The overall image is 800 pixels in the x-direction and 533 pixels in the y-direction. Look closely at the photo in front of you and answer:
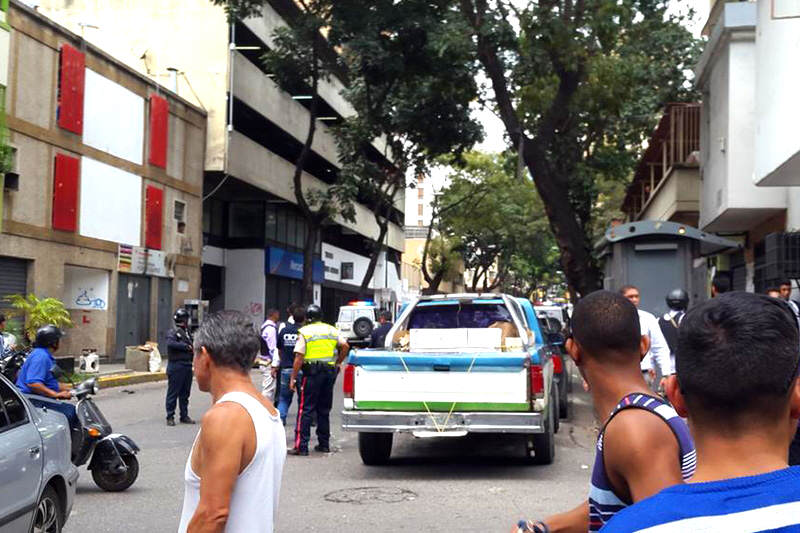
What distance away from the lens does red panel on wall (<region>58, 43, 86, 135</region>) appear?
80.7 ft

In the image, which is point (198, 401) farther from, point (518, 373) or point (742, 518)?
point (742, 518)

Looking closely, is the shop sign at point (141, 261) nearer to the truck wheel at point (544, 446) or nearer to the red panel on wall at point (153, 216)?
the red panel on wall at point (153, 216)

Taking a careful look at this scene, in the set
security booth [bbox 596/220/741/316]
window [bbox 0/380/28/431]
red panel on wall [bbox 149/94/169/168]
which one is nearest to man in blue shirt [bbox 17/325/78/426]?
window [bbox 0/380/28/431]

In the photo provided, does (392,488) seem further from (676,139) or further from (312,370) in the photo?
(676,139)

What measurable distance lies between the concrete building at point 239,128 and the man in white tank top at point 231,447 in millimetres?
23571

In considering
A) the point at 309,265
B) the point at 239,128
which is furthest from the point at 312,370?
the point at 239,128

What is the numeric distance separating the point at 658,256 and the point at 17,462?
38.3ft

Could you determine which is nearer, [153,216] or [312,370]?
[312,370]

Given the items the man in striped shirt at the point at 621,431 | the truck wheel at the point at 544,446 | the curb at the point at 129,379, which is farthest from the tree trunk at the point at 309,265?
the man in striped shirt at the point at 621,431

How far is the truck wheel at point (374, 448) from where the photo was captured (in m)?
10.6

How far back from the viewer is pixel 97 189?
2655 centimetres

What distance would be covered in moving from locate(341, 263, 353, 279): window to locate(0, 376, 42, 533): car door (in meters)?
45.4

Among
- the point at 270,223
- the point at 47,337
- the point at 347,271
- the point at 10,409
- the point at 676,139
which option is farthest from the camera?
the point at 347,271

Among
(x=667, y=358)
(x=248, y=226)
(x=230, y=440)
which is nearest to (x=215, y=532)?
(x=230, y=440)
